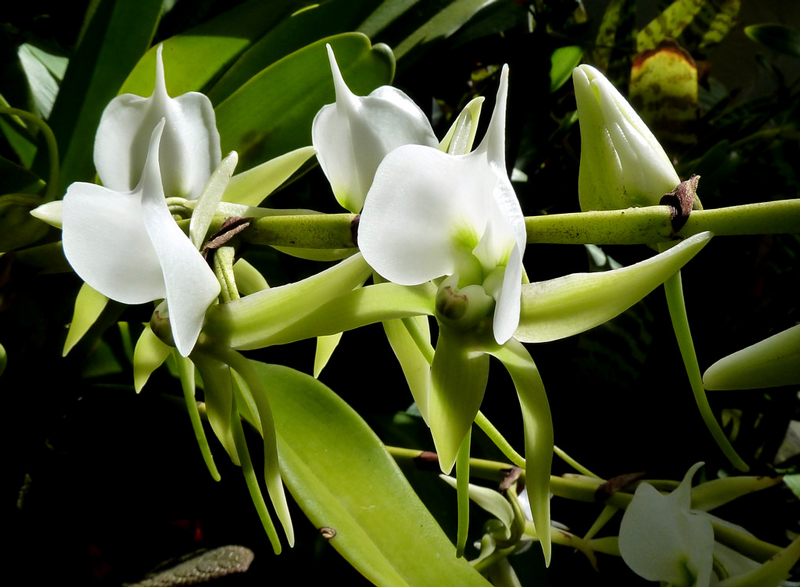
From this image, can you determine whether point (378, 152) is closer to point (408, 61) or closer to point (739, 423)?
point (408, 61)

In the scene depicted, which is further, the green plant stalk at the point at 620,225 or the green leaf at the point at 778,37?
the green leaf at the point at 778,37

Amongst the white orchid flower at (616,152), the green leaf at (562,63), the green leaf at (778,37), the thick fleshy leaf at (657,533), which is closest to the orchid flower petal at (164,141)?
the white orchid flower at (616,152)

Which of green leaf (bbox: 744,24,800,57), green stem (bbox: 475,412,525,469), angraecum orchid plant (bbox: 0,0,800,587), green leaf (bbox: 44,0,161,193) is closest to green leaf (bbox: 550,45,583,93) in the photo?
angraecum orchid plant (bbox: 0,0,800,587)

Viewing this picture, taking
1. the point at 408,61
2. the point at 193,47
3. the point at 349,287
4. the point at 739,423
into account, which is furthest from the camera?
the point at 739,423

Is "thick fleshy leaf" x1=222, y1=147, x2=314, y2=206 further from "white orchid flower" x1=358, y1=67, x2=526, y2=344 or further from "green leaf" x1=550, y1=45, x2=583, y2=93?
"green leaf" x1=550, y1=45, x2=583, y2=93

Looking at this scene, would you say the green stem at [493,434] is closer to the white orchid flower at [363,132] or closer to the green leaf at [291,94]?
the white orchid flower at [363,132]

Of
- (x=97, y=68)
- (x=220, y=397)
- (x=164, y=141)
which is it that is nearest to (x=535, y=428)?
(x=220, y=397)

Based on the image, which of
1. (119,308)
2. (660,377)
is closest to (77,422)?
(119,308)
